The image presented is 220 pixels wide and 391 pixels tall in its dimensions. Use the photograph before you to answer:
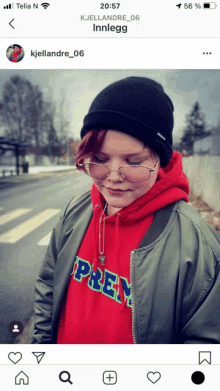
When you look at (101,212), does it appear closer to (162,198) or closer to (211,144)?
(162,198)

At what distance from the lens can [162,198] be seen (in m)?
0.74

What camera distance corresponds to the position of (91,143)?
2.39 ft

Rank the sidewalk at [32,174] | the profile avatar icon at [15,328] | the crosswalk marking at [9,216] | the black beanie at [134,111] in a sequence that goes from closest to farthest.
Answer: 1. the black beanie at [134,111]
2. the profile avatar icon at [15,328]
3. the crosswalk marking at [9,216]
4. the sidewalk at [32,174]

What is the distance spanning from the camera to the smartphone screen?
69cm
